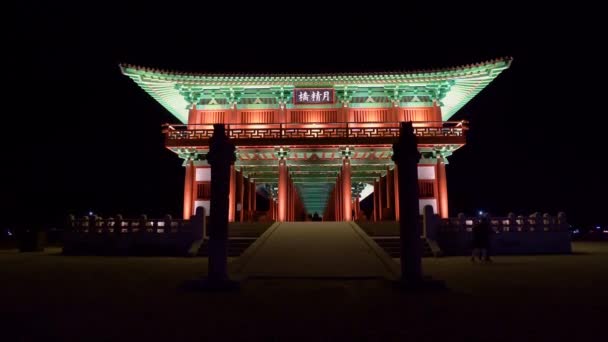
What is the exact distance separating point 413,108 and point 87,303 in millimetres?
21649

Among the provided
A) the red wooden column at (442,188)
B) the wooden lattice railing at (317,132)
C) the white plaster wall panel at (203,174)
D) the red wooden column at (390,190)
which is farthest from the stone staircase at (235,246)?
the red wooden column at (442,188)

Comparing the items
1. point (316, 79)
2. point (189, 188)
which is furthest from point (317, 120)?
point (189, 188)

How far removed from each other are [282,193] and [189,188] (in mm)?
5850

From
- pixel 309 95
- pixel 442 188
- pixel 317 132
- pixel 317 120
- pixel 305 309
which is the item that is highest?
pixel 309 95

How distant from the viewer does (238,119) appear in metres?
24.2

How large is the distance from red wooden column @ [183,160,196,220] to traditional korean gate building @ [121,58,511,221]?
61 mm

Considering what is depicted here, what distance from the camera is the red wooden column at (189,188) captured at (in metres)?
23.0

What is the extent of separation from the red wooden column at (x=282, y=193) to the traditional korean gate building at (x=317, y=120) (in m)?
0.06

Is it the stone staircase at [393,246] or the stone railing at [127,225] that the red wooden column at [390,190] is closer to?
the stone staircase at [393,246]

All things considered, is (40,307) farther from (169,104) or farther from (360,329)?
(169,104)

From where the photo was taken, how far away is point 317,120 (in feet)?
79.6

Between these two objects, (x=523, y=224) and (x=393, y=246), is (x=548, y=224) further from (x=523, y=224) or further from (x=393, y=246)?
(x=393, y=246)

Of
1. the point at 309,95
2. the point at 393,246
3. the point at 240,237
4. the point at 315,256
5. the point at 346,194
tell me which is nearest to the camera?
the point at 315,256

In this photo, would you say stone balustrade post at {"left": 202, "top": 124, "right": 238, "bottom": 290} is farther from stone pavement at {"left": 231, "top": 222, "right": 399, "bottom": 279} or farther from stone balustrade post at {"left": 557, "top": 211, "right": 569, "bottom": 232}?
stone balustrade post at {"left": 557, "top": 211, "right": 569, "bottom": 232}
